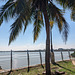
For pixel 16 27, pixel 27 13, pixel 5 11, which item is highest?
pixel 5 11

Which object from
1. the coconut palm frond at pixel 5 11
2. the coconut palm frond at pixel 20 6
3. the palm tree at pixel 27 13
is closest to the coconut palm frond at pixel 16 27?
the palm tree at pixel 27 13

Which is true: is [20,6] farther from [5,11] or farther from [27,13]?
[5,11]

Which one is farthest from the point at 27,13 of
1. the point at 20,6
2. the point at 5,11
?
the point at 5,11

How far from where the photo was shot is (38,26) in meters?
8.95

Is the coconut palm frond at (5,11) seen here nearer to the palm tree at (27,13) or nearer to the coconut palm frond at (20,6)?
the palm tree at (27,13)

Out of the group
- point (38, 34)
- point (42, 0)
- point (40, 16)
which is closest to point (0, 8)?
point (42, 0)

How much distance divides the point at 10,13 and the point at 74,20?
6769 millimetres

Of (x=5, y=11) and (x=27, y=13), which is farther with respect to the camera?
(x=5, y=11)

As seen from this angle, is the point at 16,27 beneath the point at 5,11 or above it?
beneath

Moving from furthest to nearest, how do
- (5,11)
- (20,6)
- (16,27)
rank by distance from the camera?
1. (5,11)
2. (16,27)
3. (20,6)

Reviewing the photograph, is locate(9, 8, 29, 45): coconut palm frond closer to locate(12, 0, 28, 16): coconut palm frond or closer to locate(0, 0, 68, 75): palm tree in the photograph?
locate(0, 0, 68, 75): palm tree

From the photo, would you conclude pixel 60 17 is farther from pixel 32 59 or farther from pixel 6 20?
pixel 32 59

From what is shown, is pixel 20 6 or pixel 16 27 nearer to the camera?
pixel 20 6

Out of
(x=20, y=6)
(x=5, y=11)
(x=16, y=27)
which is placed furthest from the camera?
(x=5, y=11)
